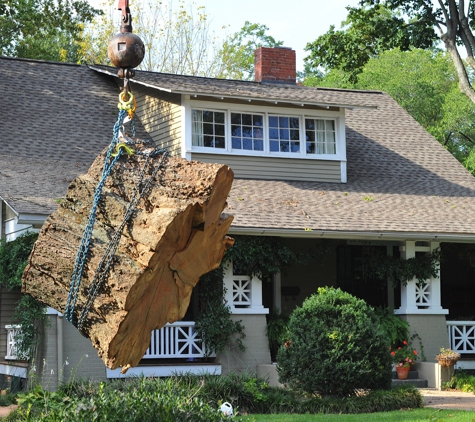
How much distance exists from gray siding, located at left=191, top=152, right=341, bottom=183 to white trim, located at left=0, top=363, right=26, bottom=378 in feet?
17.8

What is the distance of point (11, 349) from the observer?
1462 centimetres

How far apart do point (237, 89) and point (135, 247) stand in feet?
42.2

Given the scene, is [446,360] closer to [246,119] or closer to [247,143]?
[247,143]

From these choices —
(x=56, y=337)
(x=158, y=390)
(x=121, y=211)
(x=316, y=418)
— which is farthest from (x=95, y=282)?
(x=56, y=337)

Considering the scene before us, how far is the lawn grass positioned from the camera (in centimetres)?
1030

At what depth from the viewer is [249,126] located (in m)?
17.5

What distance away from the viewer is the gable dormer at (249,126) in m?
17.0

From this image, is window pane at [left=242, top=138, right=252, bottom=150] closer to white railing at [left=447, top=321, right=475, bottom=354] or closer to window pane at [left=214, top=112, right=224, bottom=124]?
window pane at [left=214, top=112, right=224, bottom=124]

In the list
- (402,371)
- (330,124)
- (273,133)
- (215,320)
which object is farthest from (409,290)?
(273,133)

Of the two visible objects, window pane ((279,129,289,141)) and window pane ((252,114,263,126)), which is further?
window pane ((279,129,289,141))

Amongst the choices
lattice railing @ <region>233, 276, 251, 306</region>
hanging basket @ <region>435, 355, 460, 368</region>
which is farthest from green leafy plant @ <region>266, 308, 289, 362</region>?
hanging basket @ <region>435, 355, 460, 368</region>

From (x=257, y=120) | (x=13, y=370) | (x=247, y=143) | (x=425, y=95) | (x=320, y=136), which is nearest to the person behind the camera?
(x=13, y=370)

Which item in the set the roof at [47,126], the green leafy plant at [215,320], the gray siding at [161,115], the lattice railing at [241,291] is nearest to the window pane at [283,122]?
the gray siding at [161,115]

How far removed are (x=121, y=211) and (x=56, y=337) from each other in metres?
8.06
